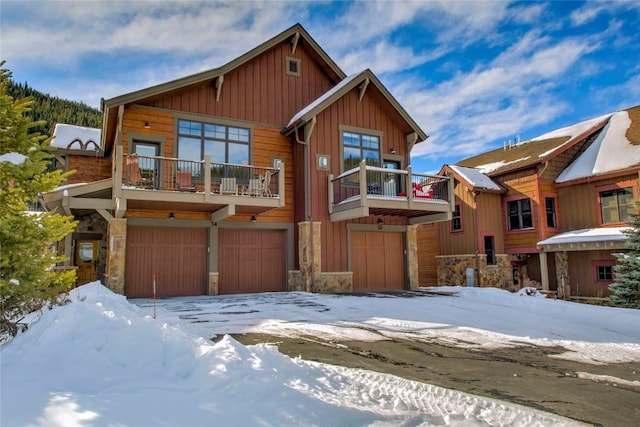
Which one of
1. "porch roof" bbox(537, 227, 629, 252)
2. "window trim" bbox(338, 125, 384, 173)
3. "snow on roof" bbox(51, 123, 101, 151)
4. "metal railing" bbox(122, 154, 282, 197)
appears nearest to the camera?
"metal railing" bbox(122, 154, 282, 197)

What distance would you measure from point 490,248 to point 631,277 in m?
8.00

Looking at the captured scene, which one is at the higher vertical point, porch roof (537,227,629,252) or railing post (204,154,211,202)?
railing post (204,154,211,202)

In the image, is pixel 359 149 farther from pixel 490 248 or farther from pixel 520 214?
pixel 520 214

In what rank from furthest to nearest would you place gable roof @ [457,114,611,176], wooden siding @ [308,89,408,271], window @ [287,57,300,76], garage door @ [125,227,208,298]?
gable roof @ [457,114,611,176] < window @ [287,57,300,76] < wooden siding @ [308,89,408,271] < garage door @ [125,227,208,298]

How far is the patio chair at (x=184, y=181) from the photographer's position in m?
12.5

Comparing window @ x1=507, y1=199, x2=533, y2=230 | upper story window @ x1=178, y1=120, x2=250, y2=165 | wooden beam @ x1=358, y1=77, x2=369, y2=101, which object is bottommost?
Result: window @ x1=507, y1=199, x2=533, y2=230

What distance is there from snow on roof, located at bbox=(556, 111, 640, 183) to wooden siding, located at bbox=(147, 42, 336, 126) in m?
12.6

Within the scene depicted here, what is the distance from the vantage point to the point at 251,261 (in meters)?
14.9

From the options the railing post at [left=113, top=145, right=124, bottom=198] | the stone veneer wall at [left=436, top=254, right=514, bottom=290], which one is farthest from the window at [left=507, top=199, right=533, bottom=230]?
the railing post at [left=113, top=145, right=124, bottom=198]

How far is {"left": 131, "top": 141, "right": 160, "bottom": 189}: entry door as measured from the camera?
1240cm

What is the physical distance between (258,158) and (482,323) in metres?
Result: 9.45

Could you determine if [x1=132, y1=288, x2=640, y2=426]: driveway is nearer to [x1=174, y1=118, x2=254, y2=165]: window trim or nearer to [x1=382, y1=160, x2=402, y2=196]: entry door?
[x1=382, y1=160, x2=402, y2=196]: entry door

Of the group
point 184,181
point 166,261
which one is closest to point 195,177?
point 184,181

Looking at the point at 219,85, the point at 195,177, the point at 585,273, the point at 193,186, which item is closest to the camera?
the point at 193,186
